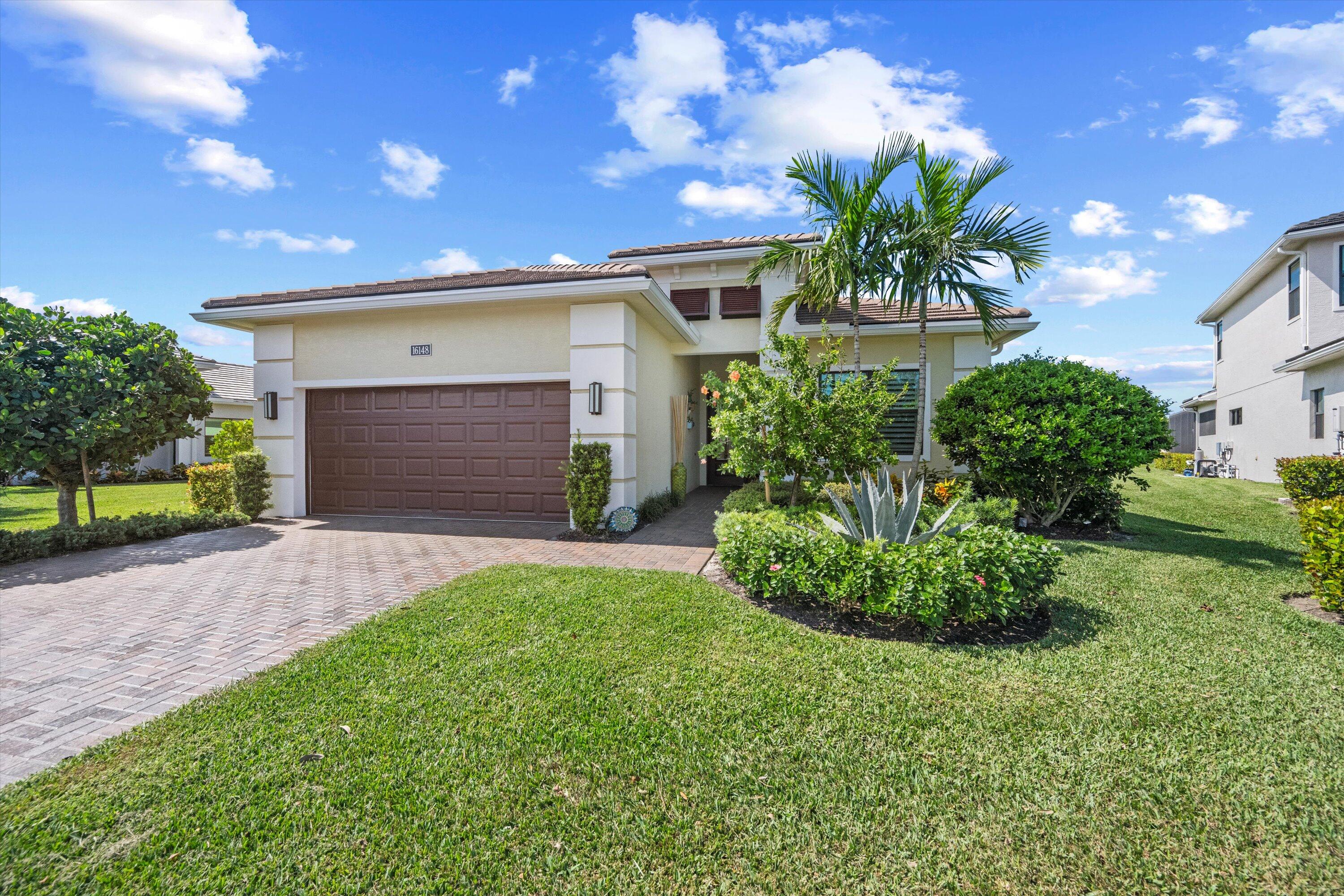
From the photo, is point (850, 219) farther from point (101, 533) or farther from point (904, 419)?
point (101, 533)

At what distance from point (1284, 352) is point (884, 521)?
18.8 m

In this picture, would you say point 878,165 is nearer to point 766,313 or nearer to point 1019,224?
point 1019,224

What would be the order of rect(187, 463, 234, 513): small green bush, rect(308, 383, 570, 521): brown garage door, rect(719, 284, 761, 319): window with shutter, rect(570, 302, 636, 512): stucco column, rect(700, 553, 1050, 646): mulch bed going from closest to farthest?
rect(700, 553, 1050, 646): mulch bed → rect(570, 302, 636, 512): stucco column → rect(308, 383, 570, 521): brown garage door → rect(187, 463, 234, 513): small green bush → rect(719, 284, 761, 319): window with shutter

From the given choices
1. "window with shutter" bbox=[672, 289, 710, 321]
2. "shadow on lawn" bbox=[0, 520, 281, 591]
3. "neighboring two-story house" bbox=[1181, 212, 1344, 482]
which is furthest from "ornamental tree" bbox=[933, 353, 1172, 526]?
"shadow on lawn" bbox=[0, 520, 281, 591]

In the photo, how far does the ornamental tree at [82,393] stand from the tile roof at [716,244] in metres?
9.28

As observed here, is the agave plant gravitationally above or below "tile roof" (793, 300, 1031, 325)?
below

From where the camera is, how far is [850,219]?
862 cm

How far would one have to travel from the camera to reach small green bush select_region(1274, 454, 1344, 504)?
8930 mm

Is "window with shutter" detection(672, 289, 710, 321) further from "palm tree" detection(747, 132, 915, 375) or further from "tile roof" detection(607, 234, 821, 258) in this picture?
"palm tree" detection(747, 132, 915, 375)

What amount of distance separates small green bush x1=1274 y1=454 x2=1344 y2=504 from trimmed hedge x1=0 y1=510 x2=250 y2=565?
17.7m

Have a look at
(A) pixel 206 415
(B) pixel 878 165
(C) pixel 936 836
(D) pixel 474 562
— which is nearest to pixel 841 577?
(C) pixel 936 836

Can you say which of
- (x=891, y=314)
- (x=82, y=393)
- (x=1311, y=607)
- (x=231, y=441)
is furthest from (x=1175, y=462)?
(x=82, y=393)

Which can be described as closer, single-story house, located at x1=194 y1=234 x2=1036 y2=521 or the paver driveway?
the paver driveway

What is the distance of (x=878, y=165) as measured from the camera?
8547 mm
